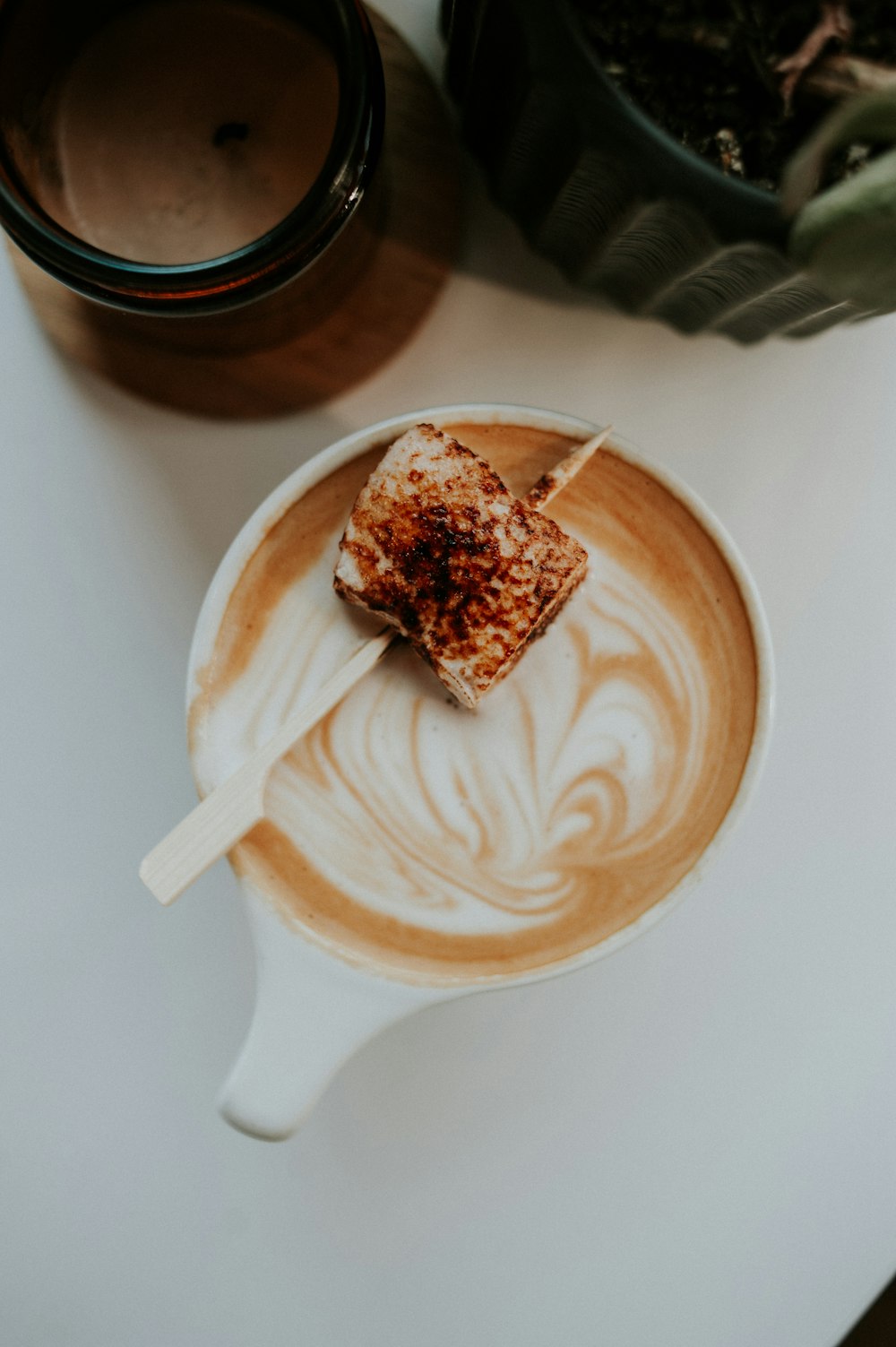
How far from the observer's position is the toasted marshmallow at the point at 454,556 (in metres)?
0.49

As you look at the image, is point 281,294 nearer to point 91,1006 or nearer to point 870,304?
point 870,304

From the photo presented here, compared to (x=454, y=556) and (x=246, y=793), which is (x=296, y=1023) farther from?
(x=454, y=556)

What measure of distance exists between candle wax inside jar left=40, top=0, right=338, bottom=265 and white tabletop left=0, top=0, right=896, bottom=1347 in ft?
0.33

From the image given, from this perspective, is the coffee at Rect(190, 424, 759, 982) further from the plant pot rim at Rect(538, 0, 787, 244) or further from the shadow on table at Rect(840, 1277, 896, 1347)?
the shadow on table at Rect(840, 1277, 896, 1347)

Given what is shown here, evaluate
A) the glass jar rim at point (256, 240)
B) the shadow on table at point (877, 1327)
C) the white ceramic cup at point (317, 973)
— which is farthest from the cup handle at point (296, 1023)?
the shadow on table at point (877, 1327)

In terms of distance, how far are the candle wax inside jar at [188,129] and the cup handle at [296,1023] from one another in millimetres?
400

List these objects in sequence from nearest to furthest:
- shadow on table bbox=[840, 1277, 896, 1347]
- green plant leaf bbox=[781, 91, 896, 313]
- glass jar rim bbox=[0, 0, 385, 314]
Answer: green plant leaf bbox=[781, 91, 896, 313], glass jar rim bbox=[0, 0, 385, 314], shadow on table bbox=[840, 1277, 896, 1347]

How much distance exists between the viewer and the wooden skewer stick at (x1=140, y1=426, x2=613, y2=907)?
49 centimetres

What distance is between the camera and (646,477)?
530 mm

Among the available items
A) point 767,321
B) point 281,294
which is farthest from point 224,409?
point 767,321

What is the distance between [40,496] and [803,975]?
62 centimetres

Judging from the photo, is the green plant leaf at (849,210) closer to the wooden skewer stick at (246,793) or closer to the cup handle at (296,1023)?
the wooden skewer stick at (246,793)

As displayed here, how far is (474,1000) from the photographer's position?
0.65 m

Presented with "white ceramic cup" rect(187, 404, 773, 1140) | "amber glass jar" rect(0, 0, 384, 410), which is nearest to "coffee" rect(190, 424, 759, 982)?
"white ceramic cup" rect(187, 404, 773, 1140)
